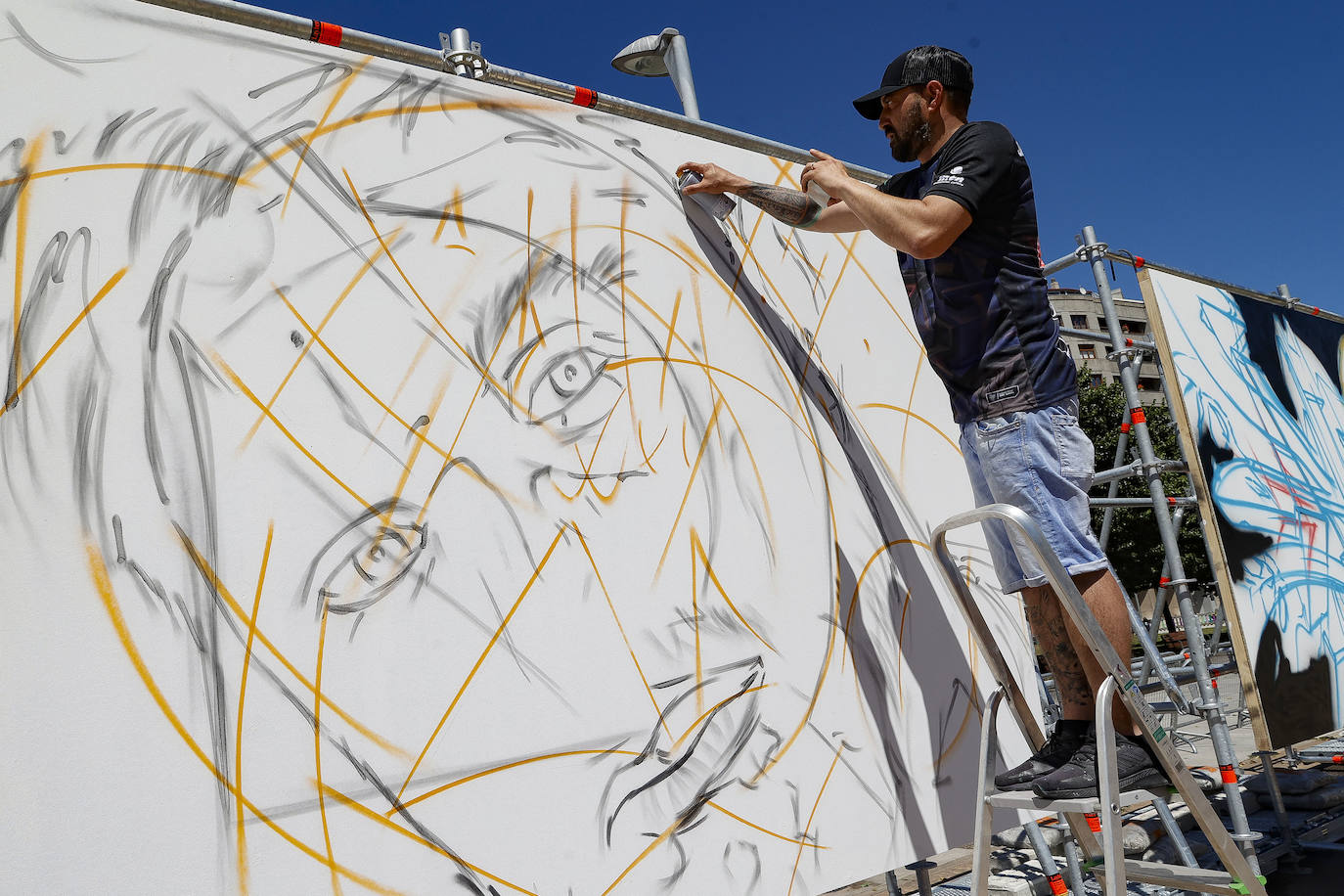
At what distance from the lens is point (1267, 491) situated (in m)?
3.92

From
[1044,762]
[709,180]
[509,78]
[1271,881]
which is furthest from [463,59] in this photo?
[1271,881]

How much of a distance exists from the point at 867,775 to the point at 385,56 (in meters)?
1.70

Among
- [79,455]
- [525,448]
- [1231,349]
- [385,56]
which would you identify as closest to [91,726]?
[79,455]

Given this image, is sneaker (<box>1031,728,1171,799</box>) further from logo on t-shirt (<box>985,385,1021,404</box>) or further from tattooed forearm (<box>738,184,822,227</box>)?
tattooed forearm (<box>738,184,822,227</box>)

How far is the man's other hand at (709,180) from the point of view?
7.08 feet

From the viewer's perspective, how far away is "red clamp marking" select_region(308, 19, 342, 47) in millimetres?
1704

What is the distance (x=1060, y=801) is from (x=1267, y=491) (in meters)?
2.80

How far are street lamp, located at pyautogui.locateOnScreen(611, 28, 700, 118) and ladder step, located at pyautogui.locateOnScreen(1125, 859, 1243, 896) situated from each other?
221 cm

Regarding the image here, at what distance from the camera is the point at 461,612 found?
159 centimetres

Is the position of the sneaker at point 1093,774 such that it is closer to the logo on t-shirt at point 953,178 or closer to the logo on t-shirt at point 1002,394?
the logo on t-shirt at point 1002,394

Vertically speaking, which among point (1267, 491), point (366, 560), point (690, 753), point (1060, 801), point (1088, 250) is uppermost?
point (1088, 250)

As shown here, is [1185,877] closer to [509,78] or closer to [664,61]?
[509,78]

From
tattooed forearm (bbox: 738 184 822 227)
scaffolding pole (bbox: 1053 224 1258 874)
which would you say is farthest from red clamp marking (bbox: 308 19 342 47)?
scaffolding pole (bbox: 1053 224 1258 874)

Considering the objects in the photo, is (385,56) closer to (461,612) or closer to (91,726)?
(461,612)
